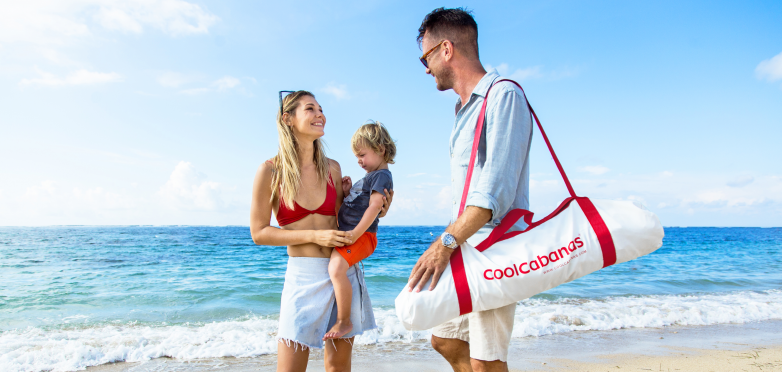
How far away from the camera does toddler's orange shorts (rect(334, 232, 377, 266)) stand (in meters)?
2.25

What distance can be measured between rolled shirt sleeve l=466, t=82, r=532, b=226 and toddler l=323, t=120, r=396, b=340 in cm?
75

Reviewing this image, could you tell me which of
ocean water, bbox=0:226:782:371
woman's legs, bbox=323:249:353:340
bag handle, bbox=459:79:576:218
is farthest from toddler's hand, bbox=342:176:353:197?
bag handle, bbox=459:79:576:218

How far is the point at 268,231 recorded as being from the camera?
2246 mm

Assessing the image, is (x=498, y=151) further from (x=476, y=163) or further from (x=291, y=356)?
(x=291, y=356)

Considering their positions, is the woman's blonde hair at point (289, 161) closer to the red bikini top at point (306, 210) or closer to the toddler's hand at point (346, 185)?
the red bikini top at point (306, 210)

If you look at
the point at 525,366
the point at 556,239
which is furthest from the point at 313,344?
the point at 525,366

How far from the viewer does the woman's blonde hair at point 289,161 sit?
2.27 metres

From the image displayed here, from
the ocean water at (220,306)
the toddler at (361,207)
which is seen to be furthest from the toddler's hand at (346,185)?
the ocean water at (220,306)

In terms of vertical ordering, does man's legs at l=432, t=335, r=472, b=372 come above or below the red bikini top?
below

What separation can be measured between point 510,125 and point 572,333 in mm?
4876

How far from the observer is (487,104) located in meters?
1.75

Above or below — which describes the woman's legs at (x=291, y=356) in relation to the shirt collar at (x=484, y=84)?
below

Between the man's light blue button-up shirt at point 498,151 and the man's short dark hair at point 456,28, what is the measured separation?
0.69ft

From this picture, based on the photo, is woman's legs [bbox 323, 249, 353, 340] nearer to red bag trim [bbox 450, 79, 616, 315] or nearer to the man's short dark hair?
red bag trim [bbox 450, 79, 616, 315]
